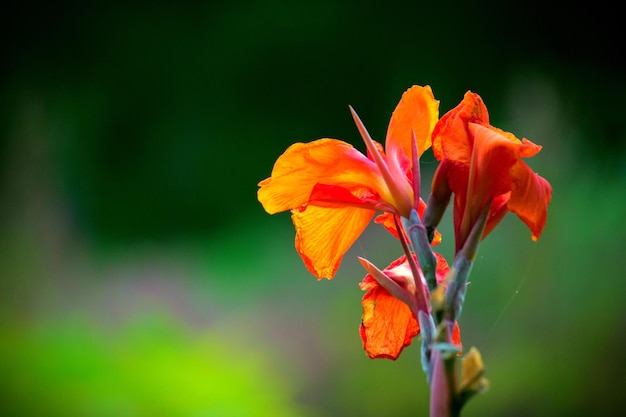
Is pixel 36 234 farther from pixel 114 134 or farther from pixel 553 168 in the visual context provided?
pixel 553 168

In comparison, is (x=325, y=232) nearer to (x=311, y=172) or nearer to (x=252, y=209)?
(x=311, y=172)

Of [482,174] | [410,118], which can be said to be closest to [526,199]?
[482,174]

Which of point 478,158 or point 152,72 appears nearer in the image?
point 478,158

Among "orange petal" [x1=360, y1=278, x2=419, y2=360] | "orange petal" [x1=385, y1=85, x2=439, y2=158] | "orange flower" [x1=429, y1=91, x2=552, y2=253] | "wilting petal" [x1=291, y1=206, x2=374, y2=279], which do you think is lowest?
"orange petal" [x1=360, y1=278, x2=419, y2=360]

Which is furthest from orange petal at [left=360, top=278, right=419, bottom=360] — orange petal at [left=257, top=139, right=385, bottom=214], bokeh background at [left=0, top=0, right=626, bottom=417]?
bokeh background at [left=0, top=0, right=626, bottom=417]

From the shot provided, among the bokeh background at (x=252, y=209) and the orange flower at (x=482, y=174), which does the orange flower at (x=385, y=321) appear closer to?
the orange flower at (x=482, y=174)

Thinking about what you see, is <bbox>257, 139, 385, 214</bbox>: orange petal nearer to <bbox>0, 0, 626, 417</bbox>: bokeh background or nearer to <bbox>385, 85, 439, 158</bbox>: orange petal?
<bbox>385, 85, 439, 158</bbox>: orange petal

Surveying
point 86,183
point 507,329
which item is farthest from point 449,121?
point 86,183
